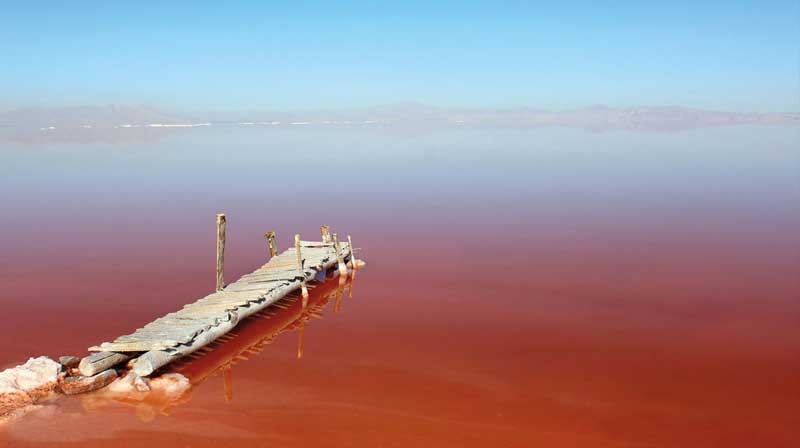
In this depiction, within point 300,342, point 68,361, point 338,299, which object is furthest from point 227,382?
point 338,299

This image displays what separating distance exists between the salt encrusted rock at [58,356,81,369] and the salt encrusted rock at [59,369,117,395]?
17.8 inches

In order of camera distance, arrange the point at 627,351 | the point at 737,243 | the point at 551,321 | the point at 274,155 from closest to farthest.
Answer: the point at 627,351 → the point at 551,321 → the point at 737,243 → the point at 274,155

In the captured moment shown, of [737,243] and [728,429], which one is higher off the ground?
[737,243]

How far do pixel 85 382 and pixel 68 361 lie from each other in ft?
2.54

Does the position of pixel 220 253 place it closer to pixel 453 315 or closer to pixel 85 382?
pixel 85 382

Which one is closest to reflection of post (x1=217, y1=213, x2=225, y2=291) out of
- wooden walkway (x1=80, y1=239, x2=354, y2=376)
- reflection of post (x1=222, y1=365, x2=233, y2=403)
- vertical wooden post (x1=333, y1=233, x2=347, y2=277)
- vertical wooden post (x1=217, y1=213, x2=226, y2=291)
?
vertical wooden post (x1=217, y1=213, x2=226, y2=291)

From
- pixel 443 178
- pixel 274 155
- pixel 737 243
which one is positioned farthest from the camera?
pixel 274 155

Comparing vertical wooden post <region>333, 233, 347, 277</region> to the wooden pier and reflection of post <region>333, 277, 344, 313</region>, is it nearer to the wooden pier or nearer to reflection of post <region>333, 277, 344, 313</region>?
the wooden pier

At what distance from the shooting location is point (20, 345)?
10.8m

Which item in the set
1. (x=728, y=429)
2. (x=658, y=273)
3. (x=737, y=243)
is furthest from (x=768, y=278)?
(x=728, y=429)

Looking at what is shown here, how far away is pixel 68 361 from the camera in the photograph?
959 centimetres

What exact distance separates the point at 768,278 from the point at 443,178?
62.5ft

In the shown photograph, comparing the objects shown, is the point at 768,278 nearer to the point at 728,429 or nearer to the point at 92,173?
the point at 728,429

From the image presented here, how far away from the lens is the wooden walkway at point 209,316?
9.52m
